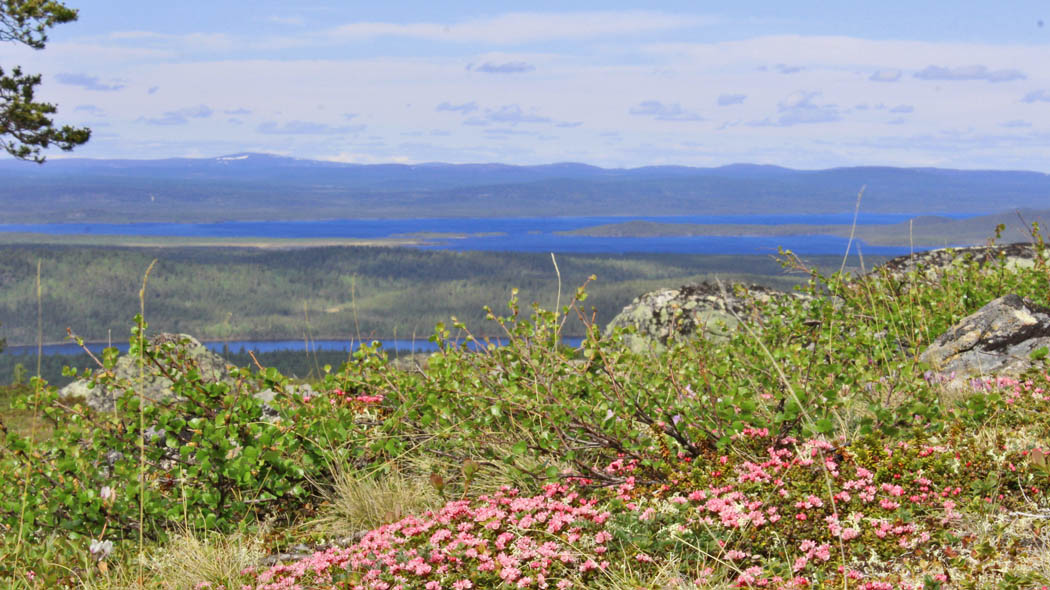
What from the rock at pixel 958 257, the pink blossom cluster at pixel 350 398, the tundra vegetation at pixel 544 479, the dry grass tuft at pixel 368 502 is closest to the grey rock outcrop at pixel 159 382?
the pink blossom cluster at pixel 350 398

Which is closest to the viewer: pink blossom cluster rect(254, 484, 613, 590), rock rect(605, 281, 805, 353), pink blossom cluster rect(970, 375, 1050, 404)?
pink blossom cluster rect(254, 484, 613, 590)

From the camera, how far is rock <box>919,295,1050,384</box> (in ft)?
23.3

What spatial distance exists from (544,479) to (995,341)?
4.45 m

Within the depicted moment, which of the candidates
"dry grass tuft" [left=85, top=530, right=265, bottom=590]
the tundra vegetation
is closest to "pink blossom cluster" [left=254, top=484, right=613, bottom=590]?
the tundra vegetation

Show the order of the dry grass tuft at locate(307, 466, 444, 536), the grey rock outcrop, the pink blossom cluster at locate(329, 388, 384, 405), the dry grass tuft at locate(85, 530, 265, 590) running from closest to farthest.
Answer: the dry grass tuft at locate(85, 530, 265, 590)
the dry grass tuft at locate(307, 466, 444, 536)
the pink blossom cluster at locate(329, 388, 384, 405)
the grey rock outcrop

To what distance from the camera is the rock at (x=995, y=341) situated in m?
7.10

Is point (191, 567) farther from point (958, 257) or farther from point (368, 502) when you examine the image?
point (958, 257)

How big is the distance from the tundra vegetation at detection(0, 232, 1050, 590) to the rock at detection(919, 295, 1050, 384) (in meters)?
0.57

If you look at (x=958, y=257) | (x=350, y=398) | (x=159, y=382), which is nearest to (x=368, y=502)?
(x=350, y=398)

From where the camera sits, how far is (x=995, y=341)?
7477 millimetres

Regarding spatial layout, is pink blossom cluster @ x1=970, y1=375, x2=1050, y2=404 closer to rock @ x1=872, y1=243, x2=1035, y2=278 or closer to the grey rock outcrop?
the grey rock outcrop

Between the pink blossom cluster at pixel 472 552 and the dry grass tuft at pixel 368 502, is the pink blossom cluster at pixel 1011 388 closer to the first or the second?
the pink blossom cluster at pixel 472 552

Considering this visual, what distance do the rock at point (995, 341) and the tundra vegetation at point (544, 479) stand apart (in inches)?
22.2

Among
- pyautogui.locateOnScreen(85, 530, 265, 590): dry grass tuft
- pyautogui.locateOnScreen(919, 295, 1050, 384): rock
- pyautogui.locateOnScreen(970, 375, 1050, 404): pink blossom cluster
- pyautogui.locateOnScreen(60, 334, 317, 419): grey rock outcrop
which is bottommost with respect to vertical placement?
pyautogui.locateOnScreen(60, 334, 317, 419): grey rock outcrop
